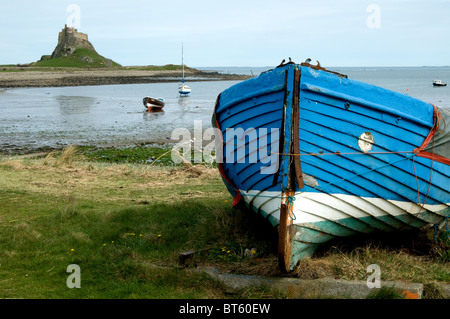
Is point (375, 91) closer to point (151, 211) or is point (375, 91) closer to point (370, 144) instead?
point (370, 144)

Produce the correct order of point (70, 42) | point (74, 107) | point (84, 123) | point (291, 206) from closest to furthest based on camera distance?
1. point (291, 206)
2. point (84, 123)
3. point (74, 107)
4. point (70, 42)

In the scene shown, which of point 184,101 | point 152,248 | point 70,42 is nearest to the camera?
point 152,248

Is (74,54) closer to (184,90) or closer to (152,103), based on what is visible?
(184,90)

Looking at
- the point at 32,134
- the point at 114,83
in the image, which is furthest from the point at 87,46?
the point at 32,134

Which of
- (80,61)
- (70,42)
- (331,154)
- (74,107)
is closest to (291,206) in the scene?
(331,154)

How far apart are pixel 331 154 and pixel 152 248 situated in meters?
2.65

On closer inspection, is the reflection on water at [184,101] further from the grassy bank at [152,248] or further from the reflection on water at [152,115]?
the grassy bank at [152,248]

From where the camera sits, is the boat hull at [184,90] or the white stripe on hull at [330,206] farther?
the boat hull at [184,90]

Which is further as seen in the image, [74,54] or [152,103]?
[74,54]

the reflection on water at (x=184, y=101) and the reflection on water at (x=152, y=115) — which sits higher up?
the reflection on water at (x=184, y=101)

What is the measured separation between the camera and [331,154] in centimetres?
565

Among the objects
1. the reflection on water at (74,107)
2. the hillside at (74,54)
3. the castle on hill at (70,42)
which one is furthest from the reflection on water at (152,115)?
the castle on hill at (70,42)

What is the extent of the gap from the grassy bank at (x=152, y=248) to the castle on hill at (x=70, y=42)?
A: 118 meters

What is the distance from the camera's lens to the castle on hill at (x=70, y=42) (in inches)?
4727
